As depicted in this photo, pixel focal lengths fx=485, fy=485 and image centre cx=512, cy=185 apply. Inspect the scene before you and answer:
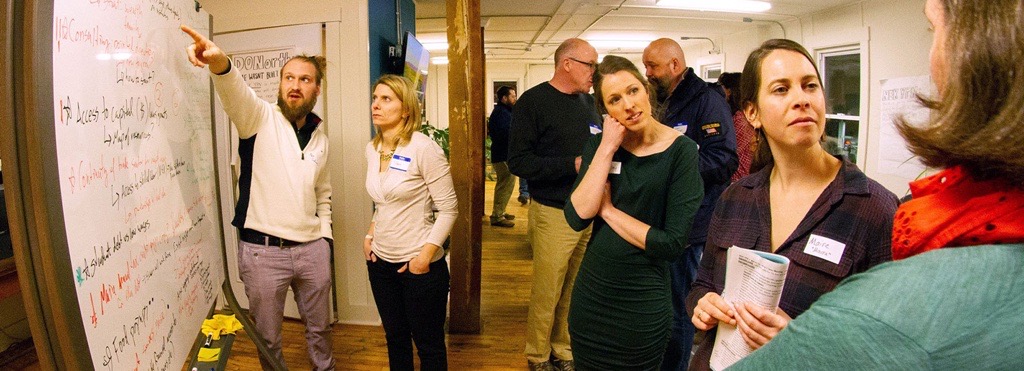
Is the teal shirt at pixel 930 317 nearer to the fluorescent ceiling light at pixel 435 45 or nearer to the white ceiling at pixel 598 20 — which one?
the white ceiling at pixel 598 20

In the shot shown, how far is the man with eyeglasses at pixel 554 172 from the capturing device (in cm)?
221

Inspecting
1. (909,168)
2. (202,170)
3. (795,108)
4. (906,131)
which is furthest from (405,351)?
(909,168)

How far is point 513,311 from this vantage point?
3.24 meters

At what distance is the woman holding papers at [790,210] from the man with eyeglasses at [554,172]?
111 cm

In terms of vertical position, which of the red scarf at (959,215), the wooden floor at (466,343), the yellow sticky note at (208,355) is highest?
the red scarf at (959,215)

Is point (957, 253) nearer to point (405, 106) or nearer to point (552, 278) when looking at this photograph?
point (405, 106)

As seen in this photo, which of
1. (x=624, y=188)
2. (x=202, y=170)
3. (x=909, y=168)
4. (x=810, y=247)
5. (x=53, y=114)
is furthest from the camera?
(x=909, y=168)

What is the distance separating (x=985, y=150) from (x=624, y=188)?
1.06 meters

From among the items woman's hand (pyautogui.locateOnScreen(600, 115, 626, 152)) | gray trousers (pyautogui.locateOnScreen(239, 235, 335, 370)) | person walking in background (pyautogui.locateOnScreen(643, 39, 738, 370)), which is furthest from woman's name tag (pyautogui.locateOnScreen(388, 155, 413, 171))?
person walking in background (pyautogui.locateOnScreen(643, 39, 738, 370))

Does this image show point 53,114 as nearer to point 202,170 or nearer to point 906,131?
point 202,170

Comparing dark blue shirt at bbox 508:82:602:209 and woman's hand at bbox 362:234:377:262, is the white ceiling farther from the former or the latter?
woman's hand at bbox 362:234:377:262

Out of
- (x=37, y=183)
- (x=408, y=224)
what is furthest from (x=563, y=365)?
(x=37, y=183)

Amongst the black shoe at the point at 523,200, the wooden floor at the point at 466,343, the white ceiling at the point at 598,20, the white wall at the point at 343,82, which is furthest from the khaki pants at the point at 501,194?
the white wall at the point at 343,82

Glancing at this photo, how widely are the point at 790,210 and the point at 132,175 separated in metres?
1.21
